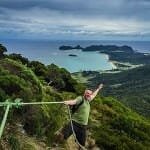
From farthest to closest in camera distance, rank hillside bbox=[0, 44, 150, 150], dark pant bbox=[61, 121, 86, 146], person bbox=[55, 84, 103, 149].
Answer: hillside bbox=[0, 44, 150, 150] → dark pant bbox=[61, 121, 86, 146] → person bbox=[55, 84, 103, 149]

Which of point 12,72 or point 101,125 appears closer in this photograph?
point 12,72

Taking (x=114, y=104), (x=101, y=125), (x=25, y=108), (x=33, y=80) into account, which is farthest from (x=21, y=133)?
(x=114, y=104)

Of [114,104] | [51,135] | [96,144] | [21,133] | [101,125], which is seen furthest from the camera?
[114,104]

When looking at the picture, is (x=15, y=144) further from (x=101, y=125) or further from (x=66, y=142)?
(x=101, y=125)

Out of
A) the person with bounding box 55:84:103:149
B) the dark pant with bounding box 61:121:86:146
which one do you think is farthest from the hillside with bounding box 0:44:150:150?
the person with bounding box 55:84:103:149

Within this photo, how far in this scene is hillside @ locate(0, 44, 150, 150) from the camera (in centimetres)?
1402

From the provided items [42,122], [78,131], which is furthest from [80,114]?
[42,122]

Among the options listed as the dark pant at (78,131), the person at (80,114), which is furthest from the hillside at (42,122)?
the person at (80,114)

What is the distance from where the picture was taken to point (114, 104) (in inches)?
1051

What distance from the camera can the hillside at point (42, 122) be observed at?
552 inches

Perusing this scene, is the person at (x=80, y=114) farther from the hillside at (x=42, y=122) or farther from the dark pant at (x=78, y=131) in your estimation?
the hillside at (x=42, y=122)

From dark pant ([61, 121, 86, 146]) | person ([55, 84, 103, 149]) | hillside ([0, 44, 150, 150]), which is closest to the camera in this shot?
person ([55, 84, 103, 149])

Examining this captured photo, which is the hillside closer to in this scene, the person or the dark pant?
the dark pant

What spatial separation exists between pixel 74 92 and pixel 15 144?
15.5 meters
